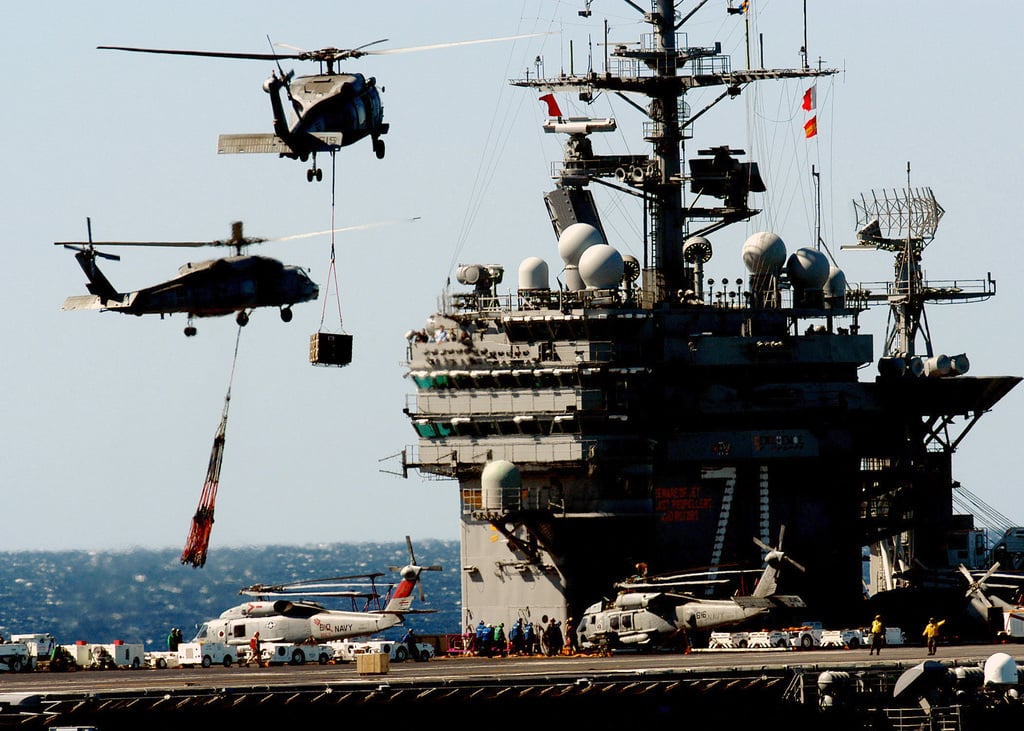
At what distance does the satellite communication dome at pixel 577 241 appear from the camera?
62375mm

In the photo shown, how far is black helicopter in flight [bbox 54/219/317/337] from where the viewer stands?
4997cm

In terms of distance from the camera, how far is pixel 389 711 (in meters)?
45.4

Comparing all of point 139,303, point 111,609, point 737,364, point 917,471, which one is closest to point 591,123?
point 737,364

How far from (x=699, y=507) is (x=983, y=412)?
1174 centimetres

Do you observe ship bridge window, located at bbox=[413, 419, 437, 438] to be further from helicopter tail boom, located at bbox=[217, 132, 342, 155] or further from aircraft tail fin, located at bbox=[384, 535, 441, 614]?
helicopter tail boom, located at bbox=[217, 132, 342, 155]

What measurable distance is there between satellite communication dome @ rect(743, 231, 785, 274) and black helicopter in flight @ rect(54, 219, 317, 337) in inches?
670

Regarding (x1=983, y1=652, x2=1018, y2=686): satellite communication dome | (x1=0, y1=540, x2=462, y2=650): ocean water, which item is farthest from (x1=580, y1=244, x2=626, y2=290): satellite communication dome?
(x1=0, y1=540, x2=462, y2=650): ocean water

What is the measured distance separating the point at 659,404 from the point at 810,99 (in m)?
12.8

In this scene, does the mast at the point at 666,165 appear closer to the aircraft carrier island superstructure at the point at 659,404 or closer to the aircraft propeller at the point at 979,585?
the aircraft carrier island superstructure at the point at 659,404

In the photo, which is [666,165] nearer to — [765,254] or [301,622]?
[765,254]

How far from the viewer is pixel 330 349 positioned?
50812 mm

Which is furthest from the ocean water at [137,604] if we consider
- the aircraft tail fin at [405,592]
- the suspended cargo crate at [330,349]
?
the suspended cargo crate at [330,349]

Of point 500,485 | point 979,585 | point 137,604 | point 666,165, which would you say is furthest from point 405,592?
point 137,604

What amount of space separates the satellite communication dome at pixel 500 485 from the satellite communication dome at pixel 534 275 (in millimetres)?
6472
